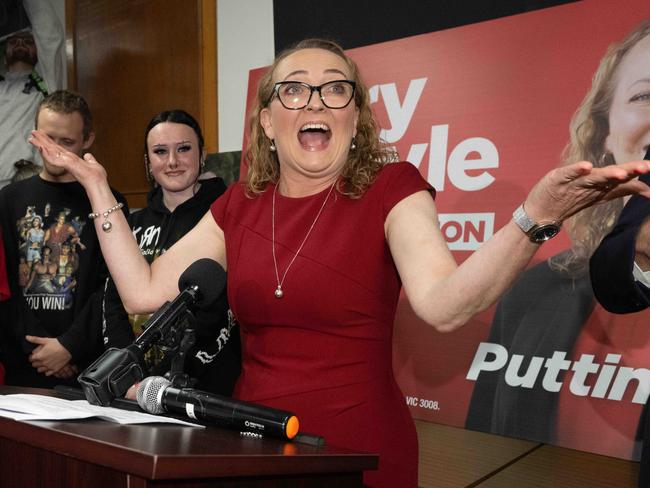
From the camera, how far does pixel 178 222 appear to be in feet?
7.97

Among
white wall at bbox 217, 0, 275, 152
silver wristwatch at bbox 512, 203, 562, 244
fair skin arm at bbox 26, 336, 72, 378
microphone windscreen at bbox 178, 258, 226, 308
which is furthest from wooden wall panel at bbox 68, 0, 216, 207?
silver wristwatch at bbox 512, 203, 562, 244

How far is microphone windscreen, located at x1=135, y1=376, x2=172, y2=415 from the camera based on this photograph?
3.59ft

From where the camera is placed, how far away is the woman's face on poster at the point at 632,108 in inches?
81.6

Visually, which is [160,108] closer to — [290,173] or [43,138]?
[43,138]

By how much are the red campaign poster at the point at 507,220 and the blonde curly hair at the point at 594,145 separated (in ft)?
0.10

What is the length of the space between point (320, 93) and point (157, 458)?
102cm

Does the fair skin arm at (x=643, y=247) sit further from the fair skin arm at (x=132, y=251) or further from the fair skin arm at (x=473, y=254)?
the fair skin arm at (x=132, y=251)

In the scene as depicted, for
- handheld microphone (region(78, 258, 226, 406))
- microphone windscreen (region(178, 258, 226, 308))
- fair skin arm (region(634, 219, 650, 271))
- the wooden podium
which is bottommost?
the wooden podium

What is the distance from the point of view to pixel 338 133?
63.4 inches

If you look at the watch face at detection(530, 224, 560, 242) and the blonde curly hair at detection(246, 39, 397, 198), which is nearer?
the watch face at detection(530, 224, 560, 242)

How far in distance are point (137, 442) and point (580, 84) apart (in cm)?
187

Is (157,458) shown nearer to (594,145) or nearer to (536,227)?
(536,227)

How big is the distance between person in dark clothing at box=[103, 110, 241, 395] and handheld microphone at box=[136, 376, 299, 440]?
987 mm

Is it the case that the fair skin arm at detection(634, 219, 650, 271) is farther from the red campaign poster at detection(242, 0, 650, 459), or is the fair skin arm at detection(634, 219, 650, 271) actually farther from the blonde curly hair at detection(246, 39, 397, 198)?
the red campaign poster at detection(242, 0, 650, 459)
